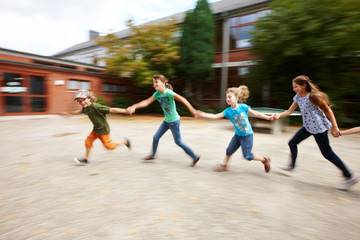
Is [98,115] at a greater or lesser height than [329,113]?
lesser

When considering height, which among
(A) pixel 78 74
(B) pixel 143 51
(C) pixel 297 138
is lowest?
(C) pixel 297 138

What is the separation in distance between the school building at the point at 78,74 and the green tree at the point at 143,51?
5.06ft

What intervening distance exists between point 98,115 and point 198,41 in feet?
43.8

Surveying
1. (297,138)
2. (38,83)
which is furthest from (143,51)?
(297,138)

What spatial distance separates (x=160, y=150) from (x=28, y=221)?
3461mm

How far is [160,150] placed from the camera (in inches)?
217

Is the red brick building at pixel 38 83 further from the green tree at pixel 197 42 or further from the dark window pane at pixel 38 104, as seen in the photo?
the green tree at pixel 197 42

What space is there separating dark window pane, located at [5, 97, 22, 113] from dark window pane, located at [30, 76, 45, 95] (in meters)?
0.97

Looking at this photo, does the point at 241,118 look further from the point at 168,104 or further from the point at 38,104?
the point at 38,104

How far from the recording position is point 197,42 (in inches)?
619

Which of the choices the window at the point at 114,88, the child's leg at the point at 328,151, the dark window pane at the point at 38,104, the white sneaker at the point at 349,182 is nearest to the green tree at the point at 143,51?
the window at the point at 114,88

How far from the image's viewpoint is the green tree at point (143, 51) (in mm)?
15109

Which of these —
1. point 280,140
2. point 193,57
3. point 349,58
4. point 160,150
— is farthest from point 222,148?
point 193,57

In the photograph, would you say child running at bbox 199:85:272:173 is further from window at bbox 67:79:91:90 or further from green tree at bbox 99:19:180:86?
window at bbox 67:79:91:90
